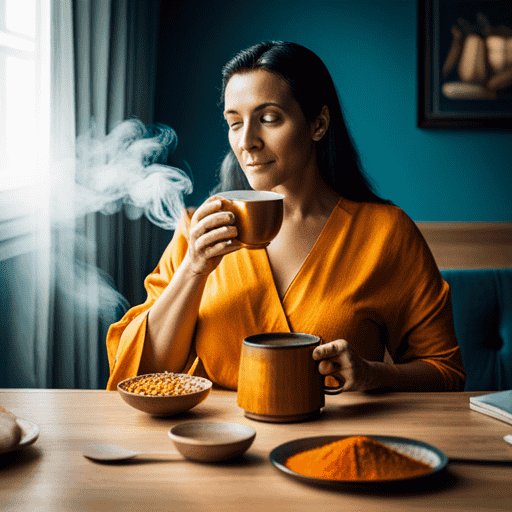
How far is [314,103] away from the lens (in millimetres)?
1498

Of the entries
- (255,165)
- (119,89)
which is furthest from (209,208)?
(119,89)

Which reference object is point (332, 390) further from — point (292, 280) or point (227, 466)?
point (292, 280)

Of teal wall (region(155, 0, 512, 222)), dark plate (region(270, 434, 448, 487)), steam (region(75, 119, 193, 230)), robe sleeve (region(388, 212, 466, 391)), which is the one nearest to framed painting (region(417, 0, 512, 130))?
teal wall (region(155, 0, 512, 222))

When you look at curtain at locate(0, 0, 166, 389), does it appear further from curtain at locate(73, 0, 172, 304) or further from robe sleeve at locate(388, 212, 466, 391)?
robe sleeve at locate(388, 212, 466, 391)

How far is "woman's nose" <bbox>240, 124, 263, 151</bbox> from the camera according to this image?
4.45 ft

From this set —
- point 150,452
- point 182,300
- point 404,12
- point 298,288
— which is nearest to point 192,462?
point 150,452

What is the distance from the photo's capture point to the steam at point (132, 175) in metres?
2.51

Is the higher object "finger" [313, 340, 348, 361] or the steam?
the steam

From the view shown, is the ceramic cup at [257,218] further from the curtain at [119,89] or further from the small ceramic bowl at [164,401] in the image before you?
the curtain at [119,89]

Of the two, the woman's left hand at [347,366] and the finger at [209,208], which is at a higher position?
the finger at [209,208]

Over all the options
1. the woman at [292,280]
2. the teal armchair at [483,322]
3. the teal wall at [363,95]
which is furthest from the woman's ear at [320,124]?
the teal wall at [363,95]

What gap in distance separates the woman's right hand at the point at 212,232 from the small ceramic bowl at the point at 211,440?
0.37 meters

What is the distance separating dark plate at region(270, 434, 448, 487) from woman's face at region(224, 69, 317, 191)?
0.70 meters

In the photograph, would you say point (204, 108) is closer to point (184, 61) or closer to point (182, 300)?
point (184, 61)
